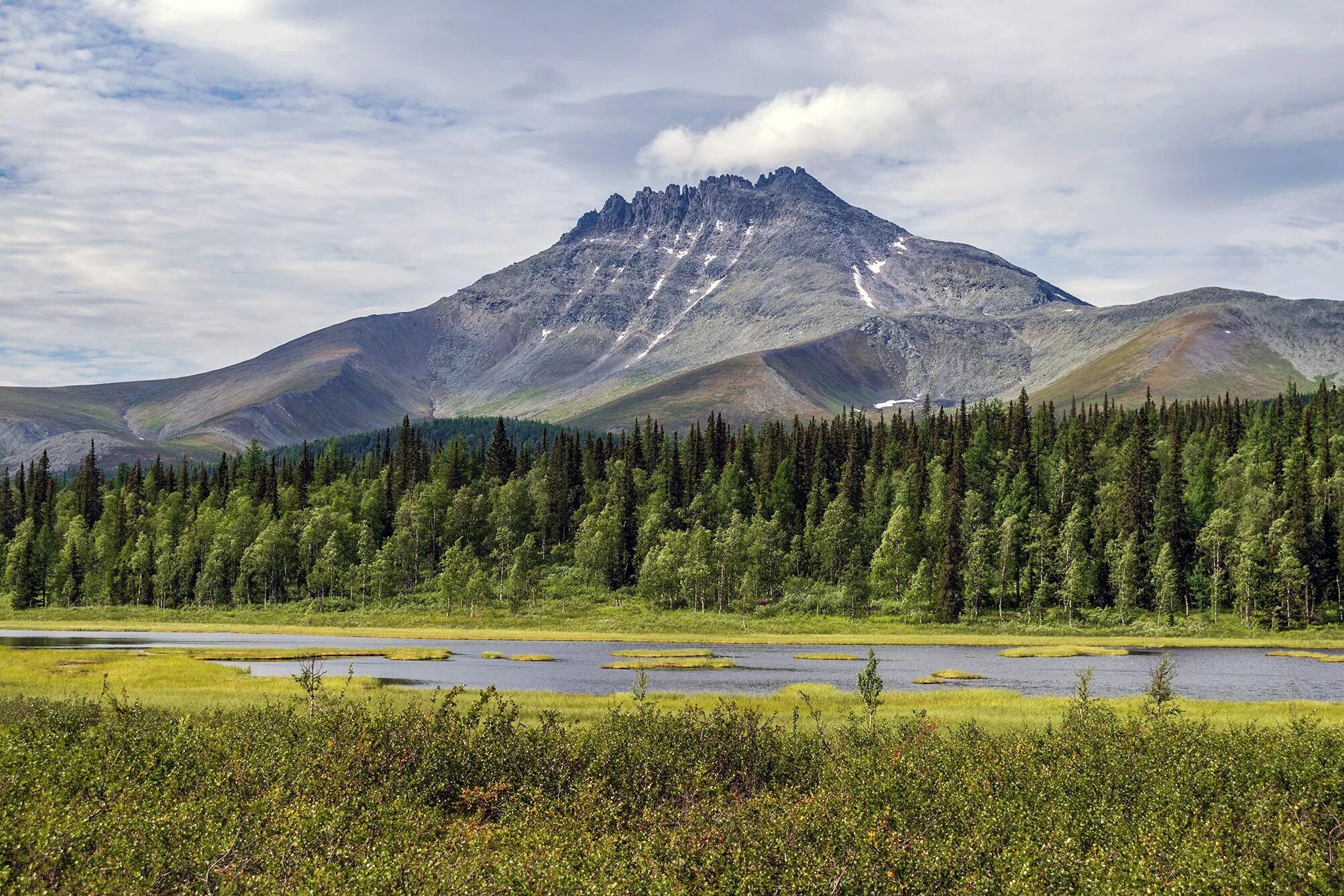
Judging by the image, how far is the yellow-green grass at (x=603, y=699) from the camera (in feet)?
170

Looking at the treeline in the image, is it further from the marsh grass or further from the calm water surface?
the marsh grass

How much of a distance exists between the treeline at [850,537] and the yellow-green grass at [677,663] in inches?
1712

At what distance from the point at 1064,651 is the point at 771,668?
125ft

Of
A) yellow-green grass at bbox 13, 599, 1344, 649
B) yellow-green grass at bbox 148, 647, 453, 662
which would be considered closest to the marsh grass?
yellow-green grass at bbox 148, 647, 453, 662

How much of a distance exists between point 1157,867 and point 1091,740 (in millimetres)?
12960

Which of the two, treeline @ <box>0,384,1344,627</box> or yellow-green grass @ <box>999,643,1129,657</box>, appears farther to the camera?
treeline @ <box>0,384,1344,627</box>

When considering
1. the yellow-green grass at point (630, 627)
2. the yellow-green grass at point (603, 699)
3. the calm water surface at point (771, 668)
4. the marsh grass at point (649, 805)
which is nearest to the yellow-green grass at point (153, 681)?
the yellow-green grass at point (603, 699)

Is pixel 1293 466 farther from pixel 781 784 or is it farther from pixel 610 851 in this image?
pixel 610 851

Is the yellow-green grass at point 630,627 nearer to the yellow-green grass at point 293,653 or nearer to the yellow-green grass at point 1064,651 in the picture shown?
the yellow-green grass at point 1064,651

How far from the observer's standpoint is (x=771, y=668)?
3487 inches

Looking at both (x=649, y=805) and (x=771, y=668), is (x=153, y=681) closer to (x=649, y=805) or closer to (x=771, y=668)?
(x=771, y=668)

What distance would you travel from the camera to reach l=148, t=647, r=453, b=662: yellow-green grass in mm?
95062

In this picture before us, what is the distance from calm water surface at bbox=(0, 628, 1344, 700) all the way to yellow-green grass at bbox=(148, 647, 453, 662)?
2.31 meters

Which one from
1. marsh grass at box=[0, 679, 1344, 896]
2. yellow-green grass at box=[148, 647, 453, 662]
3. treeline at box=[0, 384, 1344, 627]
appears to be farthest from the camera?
treeline at box=[0, 384, 1344, 627]
